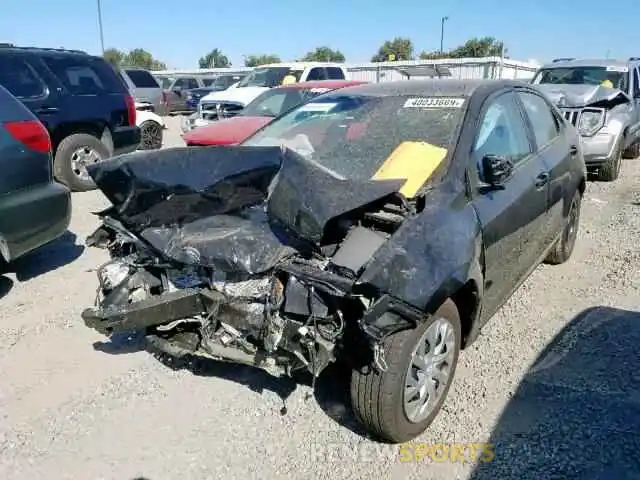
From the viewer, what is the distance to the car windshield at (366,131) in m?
3.27

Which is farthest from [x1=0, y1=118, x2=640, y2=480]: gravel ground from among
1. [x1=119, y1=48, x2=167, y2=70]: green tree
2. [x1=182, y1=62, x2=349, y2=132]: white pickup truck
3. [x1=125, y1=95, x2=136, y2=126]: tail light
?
[x1=119, y1=48, x2=167, y2=70]: green tree

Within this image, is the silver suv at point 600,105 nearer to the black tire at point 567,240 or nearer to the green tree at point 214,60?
the black tire at point 567,240

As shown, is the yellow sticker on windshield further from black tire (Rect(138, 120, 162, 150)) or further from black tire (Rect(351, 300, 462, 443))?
black tire (Rect(138, 120, 162, 150))

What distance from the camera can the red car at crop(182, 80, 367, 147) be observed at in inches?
285

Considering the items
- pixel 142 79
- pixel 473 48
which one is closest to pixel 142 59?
pixel 473 48

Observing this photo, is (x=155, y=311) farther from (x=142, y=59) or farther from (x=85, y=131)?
(x=142, y=59)

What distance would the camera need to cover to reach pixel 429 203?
8.94 feet

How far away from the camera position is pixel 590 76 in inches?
391

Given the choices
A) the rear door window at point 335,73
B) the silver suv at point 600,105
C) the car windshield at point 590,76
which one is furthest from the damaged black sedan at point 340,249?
the rear door window at point 335,73

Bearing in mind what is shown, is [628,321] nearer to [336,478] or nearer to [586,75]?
[336,478]

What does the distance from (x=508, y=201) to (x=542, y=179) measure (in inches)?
26.5

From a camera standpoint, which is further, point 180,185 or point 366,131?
point 366,131

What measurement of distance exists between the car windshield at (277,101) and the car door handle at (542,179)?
545 centimetres

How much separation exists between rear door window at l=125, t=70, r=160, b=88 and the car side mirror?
59.0 ft
